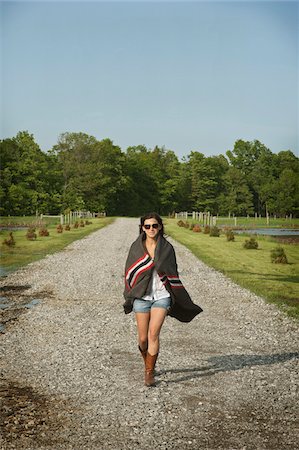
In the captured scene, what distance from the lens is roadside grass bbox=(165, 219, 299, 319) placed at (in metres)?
15.9

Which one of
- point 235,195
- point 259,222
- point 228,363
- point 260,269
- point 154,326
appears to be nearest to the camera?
point 154,326

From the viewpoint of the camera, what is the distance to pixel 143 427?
606 centimetres

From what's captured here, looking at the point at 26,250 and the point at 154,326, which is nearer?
the point at 154,326

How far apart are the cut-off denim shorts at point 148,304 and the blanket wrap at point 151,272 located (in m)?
0.07

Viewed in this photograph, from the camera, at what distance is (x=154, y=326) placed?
23.7 ft

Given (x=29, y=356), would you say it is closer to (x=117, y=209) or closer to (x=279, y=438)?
(x=279, y=438)

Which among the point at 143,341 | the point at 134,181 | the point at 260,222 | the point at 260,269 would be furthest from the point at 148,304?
the point at 134,181

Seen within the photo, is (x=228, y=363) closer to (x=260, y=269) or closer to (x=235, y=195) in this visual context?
(x=260, y=269)

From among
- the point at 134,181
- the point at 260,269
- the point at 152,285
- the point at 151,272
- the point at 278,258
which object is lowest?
the point at 260,269

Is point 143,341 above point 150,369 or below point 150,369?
above

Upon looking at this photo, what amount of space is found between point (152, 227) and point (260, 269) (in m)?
16.0

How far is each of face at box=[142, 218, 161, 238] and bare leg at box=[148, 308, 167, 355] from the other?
3.12ft

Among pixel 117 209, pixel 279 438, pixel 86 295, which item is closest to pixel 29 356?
pixel 279 438

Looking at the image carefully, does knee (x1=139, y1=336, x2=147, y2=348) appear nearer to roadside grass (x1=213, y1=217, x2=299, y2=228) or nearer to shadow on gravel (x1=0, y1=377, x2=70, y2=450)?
shadow on gravel (x1=0, y1=377, x2=70, y2=450)
